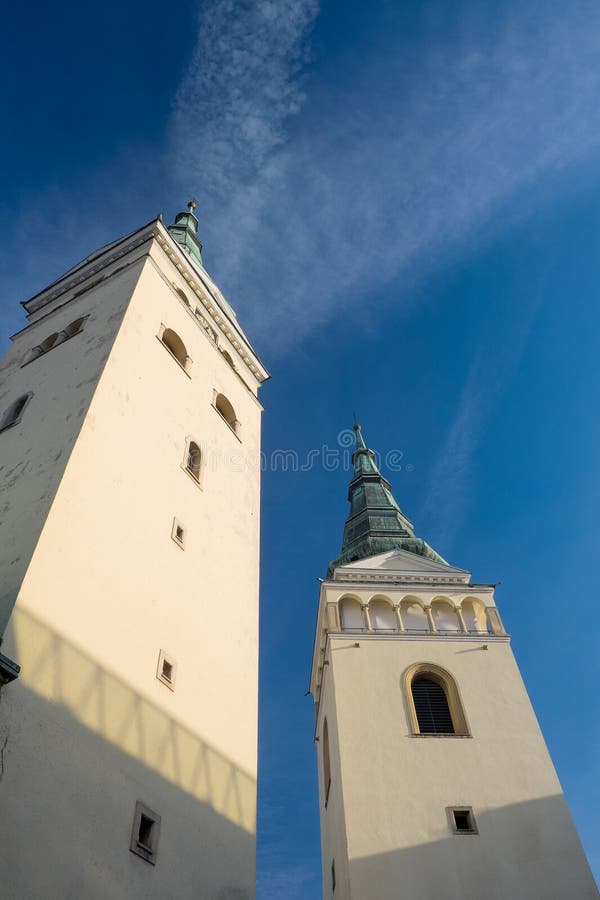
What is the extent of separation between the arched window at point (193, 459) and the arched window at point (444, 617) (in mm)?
11048

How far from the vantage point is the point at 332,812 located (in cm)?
1997

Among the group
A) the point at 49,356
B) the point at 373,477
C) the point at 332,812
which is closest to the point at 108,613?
the point at 49,356

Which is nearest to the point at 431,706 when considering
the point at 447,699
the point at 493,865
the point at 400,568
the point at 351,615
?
the point at 447,699

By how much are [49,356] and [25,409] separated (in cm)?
228

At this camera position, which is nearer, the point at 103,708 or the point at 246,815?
the point at 103,708

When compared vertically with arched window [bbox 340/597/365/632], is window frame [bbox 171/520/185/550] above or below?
below

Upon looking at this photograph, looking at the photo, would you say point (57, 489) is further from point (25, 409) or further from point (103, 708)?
point (25, 409)

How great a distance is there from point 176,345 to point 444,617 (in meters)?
12.1

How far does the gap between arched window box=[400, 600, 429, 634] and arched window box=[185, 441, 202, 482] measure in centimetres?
1033

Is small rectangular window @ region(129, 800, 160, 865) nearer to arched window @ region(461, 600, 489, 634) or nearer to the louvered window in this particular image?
the louvered window

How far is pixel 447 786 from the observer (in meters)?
18.6


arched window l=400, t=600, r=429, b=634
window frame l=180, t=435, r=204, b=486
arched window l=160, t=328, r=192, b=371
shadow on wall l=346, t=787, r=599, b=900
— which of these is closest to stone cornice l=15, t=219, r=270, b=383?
arched window l=160, t=328, r=192, b=371

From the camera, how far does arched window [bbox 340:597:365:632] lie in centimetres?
2372

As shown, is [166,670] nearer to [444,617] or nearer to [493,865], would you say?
[493,865]
